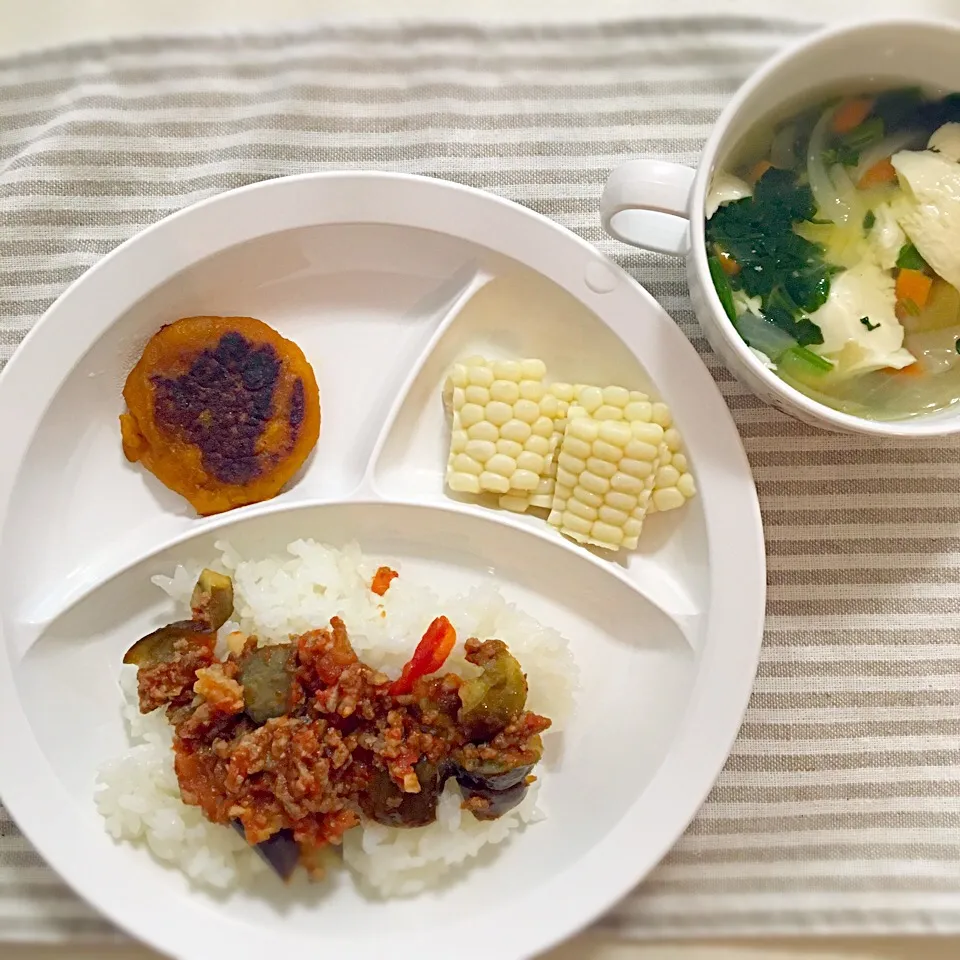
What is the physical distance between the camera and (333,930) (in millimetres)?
1736

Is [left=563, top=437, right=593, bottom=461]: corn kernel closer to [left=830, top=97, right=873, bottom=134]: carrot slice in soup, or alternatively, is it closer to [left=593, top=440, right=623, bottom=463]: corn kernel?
[left=593, top=440, right=623, bottom=463]: corn kernel

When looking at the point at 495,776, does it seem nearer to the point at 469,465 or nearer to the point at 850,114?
the point at 469,465

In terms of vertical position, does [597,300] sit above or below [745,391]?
above

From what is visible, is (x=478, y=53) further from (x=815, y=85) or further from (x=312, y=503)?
(x=312, y=503)

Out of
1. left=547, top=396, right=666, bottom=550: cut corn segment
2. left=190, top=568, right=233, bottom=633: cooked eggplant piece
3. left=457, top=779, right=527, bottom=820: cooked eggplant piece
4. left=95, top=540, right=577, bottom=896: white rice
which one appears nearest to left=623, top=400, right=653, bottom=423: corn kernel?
left=547, top=396, right=666, bottom=550: cut corn segment

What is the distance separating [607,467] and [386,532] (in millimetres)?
486

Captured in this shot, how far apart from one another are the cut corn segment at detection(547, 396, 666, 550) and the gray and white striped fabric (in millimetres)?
279

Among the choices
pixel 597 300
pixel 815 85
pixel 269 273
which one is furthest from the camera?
pixel 269 273

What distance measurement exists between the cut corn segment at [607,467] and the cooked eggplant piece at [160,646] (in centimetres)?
75

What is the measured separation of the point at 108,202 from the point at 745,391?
1.38m

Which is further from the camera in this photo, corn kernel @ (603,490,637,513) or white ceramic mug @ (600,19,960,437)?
corn kernel @ (603,490,637,513)

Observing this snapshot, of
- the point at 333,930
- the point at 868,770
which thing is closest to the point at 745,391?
the point at 868,770

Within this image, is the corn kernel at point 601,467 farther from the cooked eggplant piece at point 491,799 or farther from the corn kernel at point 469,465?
the cooked eggplant piece at point 491,799

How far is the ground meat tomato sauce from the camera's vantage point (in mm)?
1606
